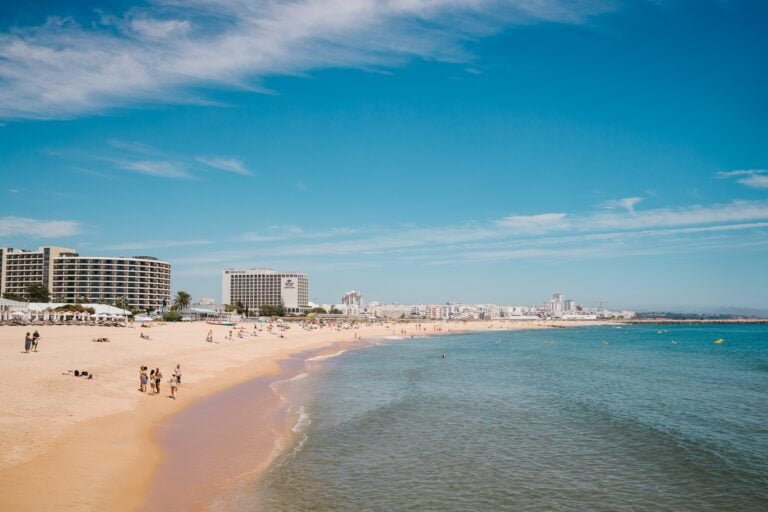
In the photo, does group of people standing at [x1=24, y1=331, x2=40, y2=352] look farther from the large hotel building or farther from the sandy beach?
the large hotel building

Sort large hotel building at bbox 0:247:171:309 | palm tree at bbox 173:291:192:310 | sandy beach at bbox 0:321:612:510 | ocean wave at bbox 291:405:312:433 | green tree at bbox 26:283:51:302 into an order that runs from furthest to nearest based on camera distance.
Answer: large hotel building at bbox 0:247:171:309 < palm tree at bbox 173:291:192:310 < green tree at bbox 26:283:51:302 < ocean wave at bbox 291:405:312:433 < sandy beach at bbox 0:321:612:510

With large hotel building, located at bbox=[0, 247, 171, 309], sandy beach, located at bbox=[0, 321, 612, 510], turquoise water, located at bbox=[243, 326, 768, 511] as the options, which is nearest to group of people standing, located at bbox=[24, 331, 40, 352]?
sandy beach, located at bbox=[0, 321, 612, 510]

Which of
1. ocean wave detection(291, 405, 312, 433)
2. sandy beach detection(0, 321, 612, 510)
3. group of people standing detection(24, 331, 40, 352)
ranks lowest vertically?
ocean wave detection(291, 405, 312, 433)

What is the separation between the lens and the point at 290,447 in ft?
63.9

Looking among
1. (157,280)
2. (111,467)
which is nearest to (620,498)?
(111,467)

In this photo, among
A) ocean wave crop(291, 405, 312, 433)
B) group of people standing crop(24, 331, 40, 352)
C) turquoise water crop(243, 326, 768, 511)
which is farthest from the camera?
group of people standing crop(24, 331, 40, 352)

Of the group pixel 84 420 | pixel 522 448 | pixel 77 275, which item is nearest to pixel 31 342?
pixel 84 420

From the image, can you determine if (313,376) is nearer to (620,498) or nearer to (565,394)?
(565,394)

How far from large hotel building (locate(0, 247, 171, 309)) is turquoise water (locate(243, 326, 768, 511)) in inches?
5846

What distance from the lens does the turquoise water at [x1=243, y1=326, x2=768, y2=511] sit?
1495 centimetres

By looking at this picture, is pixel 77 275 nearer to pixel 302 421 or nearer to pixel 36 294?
pixel 36 294

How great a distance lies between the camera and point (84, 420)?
18.7 metres

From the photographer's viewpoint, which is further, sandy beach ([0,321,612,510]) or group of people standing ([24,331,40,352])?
group of people standing ([24,331,40,352])

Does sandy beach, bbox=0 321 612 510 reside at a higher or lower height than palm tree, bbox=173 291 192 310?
lower
